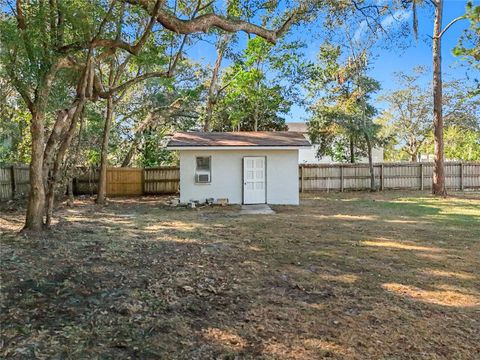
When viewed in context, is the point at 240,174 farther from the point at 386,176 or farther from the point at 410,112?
the point at 410,112

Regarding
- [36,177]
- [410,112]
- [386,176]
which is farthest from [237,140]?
[410,112]

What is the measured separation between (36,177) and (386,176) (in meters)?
17.1

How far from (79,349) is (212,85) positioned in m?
18.3

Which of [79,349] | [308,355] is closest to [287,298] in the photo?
[308,355]

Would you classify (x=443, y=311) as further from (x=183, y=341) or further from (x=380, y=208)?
(x=380, y=208)

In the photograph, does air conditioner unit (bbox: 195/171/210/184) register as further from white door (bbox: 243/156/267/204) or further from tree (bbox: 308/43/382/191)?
tree (bbox: 308/43/382/191)

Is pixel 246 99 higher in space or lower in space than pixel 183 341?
higher

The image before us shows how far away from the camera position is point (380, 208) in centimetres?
1245

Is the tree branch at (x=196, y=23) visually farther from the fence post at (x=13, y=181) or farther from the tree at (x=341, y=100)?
the tree at (x=341, y=100)

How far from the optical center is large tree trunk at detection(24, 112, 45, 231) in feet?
22.6

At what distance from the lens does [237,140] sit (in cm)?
1440

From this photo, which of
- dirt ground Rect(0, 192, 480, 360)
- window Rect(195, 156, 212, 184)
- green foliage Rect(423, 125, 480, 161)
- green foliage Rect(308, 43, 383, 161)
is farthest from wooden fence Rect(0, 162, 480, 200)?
green foliage Rect(423, 125, 480, 161)

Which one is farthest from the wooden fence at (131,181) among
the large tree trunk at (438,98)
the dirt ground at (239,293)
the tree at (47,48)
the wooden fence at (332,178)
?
the large tree trunk at (438,98)

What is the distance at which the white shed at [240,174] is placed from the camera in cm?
1405
